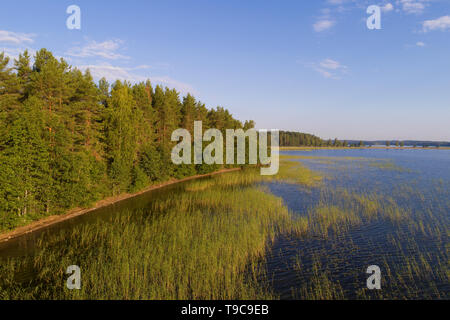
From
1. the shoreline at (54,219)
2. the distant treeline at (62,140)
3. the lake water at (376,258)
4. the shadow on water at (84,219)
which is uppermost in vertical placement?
the distant treeline at (62,140)

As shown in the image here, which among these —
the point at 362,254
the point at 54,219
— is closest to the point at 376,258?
the point at 362,254

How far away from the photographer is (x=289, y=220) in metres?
20.7

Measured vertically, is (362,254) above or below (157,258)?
below

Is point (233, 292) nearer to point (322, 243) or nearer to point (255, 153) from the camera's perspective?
point (322, 243)

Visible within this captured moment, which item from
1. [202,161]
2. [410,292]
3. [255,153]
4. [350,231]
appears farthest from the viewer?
[255,153]

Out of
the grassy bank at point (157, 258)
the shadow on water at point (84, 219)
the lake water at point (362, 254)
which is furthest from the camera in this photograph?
the shadow on water at point (84, 219)

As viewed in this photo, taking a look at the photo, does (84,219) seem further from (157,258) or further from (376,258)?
(376,258)

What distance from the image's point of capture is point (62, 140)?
2102 centimetres

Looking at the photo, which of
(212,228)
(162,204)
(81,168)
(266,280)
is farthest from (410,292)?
(81,168)

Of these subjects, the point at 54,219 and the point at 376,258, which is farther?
the point at 54,219

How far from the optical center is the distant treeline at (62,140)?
56.8 feet

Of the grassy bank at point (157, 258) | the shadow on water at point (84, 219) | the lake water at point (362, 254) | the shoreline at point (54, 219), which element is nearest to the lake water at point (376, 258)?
the lake water at point (362, 254)

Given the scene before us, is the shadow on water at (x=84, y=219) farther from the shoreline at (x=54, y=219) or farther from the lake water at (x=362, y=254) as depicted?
the shoreline at (x=54, y=219)

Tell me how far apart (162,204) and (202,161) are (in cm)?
2757
